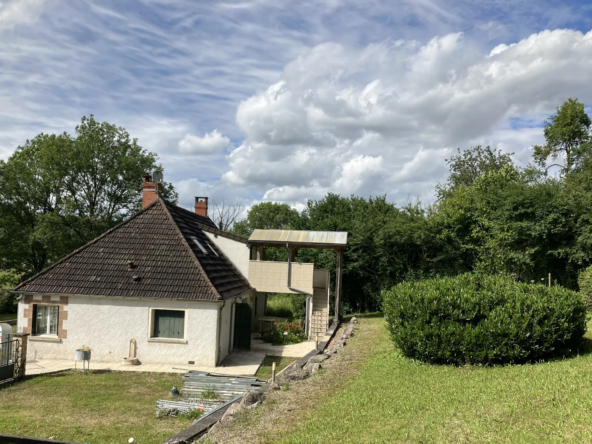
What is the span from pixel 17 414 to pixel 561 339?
1247cm

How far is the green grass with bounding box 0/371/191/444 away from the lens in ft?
28.8

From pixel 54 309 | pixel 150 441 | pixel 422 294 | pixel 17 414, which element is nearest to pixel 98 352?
pixel 54 309

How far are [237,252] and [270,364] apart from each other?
6.57 m

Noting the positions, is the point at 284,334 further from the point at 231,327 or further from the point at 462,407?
the point at 462,407

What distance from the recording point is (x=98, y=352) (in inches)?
587

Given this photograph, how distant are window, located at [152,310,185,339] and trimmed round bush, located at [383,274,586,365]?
7.67 meters

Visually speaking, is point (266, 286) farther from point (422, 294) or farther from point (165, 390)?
point (422, 294)

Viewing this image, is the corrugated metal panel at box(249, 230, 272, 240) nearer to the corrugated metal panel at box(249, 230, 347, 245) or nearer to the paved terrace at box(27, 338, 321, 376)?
the corrugated metal panel at box(249, 230, 347, 245)

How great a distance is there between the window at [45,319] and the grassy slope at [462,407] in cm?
1158

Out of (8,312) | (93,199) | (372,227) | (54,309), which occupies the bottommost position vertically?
(8,312)

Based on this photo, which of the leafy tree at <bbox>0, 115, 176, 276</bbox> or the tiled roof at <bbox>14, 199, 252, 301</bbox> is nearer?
the tiled roof at <bbox>14, 199, 252, 301</bbox>

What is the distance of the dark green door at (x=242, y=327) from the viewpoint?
17.5 metres

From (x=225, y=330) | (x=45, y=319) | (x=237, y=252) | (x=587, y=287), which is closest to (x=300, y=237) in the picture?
(x=237, y=252)

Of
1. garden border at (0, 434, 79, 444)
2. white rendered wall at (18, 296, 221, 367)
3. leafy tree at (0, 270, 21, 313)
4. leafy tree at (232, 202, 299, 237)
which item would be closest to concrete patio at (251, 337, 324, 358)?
white rendered wall at (18, 296, 221, 367)
